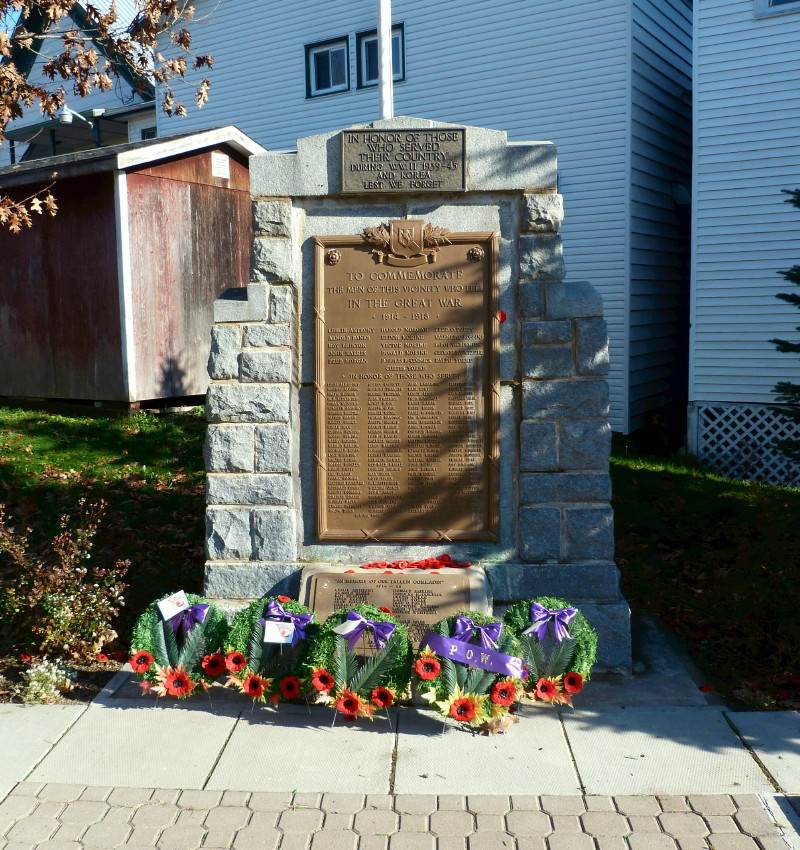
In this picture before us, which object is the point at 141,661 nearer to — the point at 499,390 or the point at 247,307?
the point at 247,307

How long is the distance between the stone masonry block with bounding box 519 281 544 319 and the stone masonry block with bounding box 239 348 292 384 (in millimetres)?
1430

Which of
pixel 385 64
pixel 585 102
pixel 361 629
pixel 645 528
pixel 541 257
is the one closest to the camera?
pixel 361 629

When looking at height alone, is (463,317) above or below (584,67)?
A: below

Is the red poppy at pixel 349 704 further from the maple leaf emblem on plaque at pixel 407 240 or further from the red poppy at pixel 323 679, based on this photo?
the maple leaf emblem on plaque at pixel 407 240

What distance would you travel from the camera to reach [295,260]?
18.0 ft

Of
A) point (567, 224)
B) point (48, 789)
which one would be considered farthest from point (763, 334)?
point (48, 789)

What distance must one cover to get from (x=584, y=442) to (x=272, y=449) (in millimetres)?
1863

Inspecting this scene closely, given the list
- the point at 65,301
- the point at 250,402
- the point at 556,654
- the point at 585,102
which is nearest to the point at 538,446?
the point at 556,654

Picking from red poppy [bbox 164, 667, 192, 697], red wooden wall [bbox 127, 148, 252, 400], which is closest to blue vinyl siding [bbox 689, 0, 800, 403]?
red wooden wall [bbox 127, 148, 252, 400]

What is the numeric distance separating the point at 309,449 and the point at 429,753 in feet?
6.49

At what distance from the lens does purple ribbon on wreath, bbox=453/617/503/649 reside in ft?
15.4

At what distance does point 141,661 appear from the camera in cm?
493

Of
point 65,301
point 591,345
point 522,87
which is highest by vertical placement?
point 522,87

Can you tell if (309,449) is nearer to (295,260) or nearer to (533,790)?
(295,260)
